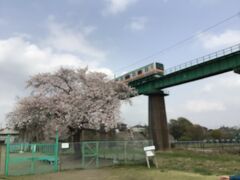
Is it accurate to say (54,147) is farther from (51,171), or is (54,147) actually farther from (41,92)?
(41,92)

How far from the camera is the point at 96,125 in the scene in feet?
95.6

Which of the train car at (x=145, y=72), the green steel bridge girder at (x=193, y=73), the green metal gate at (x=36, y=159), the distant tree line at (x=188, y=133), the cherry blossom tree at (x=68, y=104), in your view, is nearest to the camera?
the green metal gate at (x=36, y=159)

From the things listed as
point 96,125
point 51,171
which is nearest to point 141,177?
point 51,171

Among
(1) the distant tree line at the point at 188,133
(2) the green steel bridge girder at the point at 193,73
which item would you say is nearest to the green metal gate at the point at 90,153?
(2) the green steel bridge girder at the point at 193,73

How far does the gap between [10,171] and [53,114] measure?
39.4 ft

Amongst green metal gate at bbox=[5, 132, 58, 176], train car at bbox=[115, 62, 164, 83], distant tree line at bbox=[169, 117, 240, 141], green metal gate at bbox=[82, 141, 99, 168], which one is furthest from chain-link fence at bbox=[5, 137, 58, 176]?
distant tree line at bbox=[169, 117, 240, 141]

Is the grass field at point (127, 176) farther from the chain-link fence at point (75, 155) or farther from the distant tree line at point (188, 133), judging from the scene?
the distant tree line at point (188, 133)

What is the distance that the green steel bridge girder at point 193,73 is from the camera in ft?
109

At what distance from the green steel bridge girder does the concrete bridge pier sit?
69.5 inches

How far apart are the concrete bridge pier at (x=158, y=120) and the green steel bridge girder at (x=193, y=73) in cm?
176

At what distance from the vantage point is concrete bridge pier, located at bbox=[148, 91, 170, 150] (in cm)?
4550

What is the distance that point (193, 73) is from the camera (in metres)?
37.8

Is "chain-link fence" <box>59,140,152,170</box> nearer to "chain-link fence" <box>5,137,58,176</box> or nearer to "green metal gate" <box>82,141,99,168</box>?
"green metal gate" <box>82,141,99,168</box>

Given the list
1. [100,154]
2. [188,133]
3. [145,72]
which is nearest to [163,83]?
[145,72]
